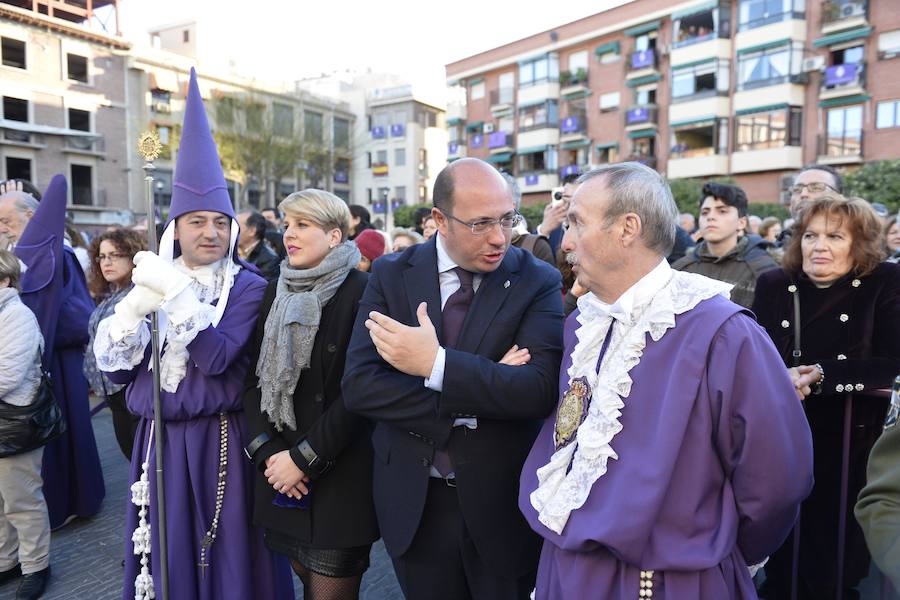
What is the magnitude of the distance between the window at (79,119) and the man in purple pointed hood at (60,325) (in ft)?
117

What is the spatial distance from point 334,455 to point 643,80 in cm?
3438

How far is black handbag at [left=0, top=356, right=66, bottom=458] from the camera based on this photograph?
3490 millimetres

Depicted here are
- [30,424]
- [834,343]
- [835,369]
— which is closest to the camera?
[835,369]

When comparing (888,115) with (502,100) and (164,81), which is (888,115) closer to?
(502,100)

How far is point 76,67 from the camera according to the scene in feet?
114

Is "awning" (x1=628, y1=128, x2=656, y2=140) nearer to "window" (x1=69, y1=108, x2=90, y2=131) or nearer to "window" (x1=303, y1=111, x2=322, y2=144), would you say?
"window" (x1=303, y1=111, x2=322, y2=144)

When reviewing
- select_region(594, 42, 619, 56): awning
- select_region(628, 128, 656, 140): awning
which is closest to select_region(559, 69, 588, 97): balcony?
select_region(594, 42, 619, 56): awning

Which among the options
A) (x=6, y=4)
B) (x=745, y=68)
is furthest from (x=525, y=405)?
(x=6, y=4)

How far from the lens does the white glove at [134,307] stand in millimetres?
2484

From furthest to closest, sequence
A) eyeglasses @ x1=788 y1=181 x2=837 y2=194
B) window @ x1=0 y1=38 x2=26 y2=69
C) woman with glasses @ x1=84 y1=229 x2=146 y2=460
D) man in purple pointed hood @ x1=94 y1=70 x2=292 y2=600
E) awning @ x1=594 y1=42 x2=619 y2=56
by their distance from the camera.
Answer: awning @ x1=594 y1=42 x2=619 y2=56 → window @ x1=0 y1=38 x2=26 y2=69 → eyeglasses @ x1=788 y1=181 x2=837 y2=194 → woman with glasses @ x1=84 y1=229 x2=146 y2=460 → man in purple pointed hood @ x1=94 y1=70 x2=292 y2=600

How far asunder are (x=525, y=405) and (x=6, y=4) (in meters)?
40.9

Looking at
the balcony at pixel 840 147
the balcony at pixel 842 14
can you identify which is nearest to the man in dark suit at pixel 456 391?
the balcony at pixel 840 147

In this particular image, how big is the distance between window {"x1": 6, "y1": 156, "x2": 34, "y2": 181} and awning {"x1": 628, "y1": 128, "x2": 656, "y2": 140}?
3113cm

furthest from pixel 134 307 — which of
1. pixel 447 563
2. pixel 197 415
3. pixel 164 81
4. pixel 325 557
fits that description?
pixel 164 81
